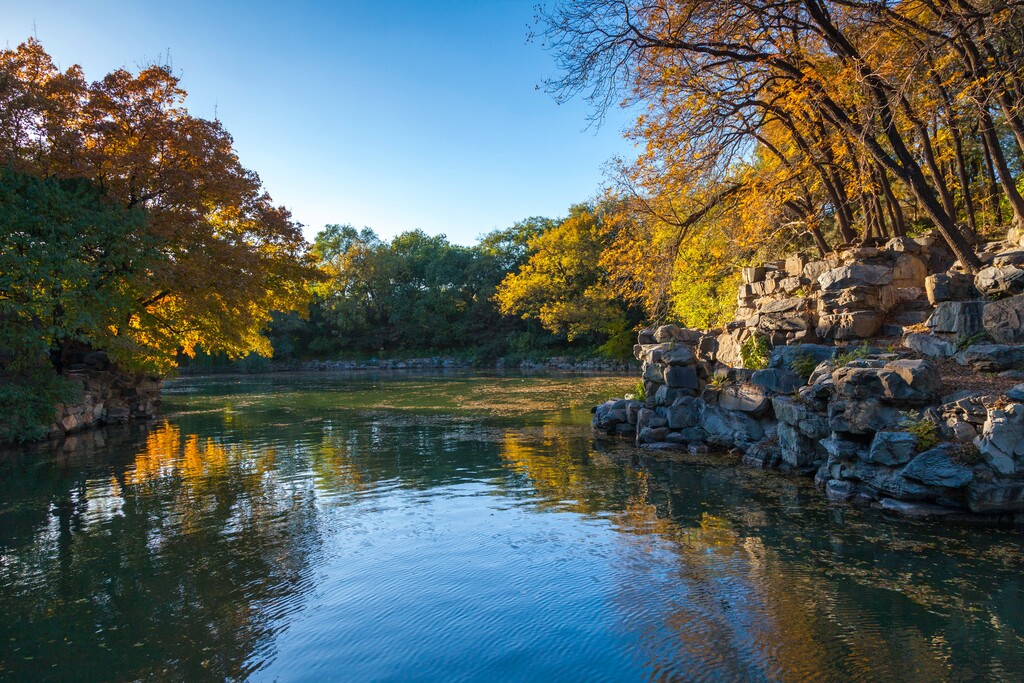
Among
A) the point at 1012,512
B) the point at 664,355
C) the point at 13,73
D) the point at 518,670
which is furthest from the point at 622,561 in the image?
the point at 13,73

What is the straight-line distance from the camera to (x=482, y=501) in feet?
35.1

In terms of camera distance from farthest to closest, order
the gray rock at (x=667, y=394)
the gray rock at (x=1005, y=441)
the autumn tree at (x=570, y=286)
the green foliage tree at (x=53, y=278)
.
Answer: the autumn tree at (x=570, y=286) → the gray rock at (x=667, y=394) → the green foliage tree at (x=53, y=278) → the gray rock at (x=1005, y=441)

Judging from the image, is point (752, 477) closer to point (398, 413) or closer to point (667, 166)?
point (667, 166)

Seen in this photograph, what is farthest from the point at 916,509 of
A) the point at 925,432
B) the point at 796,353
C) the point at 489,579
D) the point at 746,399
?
the point at 489,579

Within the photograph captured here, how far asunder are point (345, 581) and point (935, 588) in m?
6.27

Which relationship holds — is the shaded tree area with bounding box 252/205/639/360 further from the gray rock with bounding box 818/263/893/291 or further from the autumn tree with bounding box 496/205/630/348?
the gray rock with bounding box 818/263/893/291

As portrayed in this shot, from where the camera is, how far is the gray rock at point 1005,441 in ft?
26.5

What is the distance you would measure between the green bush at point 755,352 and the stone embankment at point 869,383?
8 cm

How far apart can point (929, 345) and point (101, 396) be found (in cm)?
2386

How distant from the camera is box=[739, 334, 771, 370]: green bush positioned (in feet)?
46.7

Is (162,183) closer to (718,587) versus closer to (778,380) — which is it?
(778,380)

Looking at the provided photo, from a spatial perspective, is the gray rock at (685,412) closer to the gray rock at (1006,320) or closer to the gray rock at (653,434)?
the gray rock at (653,434)

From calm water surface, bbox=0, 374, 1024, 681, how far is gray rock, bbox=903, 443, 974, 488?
64cm

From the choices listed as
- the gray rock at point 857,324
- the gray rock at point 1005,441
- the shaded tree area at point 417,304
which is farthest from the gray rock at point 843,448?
the shaded tree area at point 417,304
